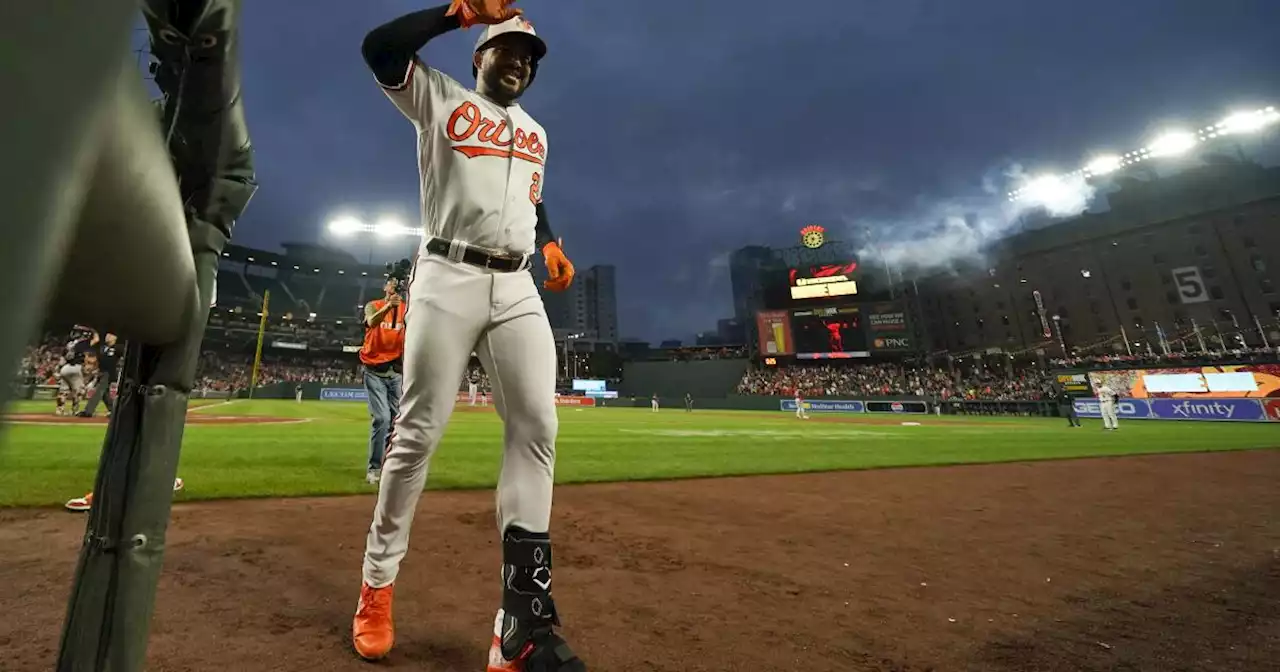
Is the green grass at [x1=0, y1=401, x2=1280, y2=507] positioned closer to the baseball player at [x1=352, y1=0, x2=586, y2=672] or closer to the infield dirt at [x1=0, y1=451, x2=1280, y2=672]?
the infield dirt at [x1=0, y1=451, x2=1280, y2=672]

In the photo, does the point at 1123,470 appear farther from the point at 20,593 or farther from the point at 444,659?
the point at 20,593

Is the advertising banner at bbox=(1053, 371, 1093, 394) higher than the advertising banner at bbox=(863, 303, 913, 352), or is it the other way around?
the advertising banner at bbox=(863, 303, 913, 352)

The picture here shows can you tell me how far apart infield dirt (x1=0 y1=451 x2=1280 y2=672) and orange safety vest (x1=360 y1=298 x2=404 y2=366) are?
1.54 meters

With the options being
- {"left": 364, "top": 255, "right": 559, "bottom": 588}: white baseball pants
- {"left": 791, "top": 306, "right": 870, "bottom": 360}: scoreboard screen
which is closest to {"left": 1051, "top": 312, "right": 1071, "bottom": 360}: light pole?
{"left": 791, "top": 306, "right": 870, "bottom": 360}: scoreboard screen

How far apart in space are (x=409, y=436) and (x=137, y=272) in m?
1.51

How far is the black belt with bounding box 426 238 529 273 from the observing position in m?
2.37

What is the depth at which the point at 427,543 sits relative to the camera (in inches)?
136

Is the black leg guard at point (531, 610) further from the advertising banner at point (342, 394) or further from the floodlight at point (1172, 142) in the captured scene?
the floodlight at point (1172, 142)

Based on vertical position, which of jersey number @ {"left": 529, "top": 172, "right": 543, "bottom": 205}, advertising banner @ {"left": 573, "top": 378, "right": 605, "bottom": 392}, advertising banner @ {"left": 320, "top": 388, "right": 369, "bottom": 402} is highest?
advertising banner @ {"left": 573, "top": 378, "right": 605, "bottom": 392}

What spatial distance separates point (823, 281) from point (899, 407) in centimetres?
1768

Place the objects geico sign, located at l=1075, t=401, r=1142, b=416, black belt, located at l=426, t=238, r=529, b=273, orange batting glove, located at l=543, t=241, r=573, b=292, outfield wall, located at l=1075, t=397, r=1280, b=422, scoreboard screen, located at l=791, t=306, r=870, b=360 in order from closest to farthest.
Answer: black belt, located at l=426, t=238, r=529, b=273 → orange batting glove, located at l=543, t=241, r=573, b=292 → outfield wall, located at l=1075, t=397, r=1280, b=422 → geico sign, located at l=1075, t=401, r=1142, b=416 → scoreboard screen, located at l=791, t=306, r=870, b=360

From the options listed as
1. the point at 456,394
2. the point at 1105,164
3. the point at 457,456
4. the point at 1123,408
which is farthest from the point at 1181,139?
the point at 456,394

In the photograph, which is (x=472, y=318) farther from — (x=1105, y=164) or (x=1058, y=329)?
(x=1058, y=329)

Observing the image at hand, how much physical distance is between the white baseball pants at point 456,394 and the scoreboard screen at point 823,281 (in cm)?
4962
